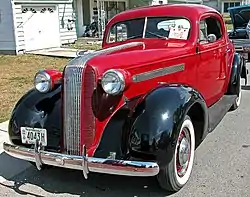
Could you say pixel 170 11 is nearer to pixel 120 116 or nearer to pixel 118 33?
pixel 118 33

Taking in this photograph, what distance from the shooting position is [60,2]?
60.0 feet

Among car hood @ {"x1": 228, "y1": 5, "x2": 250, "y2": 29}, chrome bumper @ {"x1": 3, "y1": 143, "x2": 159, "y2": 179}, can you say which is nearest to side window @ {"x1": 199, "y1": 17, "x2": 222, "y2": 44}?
chrome bumper @ {"x1": 3, "y1": 143, "x2": 159, "y2": 179}

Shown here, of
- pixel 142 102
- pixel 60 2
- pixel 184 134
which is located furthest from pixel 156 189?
pixel 60 2

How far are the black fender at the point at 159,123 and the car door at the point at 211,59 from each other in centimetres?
145

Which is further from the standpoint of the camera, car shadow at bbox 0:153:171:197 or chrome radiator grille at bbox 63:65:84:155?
car shadow at bbox 0:153:171:197

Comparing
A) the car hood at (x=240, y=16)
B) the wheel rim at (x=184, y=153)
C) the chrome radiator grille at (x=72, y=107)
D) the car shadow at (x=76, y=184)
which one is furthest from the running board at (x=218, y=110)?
the car hood at (x=240, y=16)

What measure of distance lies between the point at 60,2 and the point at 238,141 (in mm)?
14500

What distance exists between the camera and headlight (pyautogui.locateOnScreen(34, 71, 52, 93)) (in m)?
4.41

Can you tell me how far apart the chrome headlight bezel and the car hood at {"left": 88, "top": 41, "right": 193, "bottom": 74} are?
0.14 m

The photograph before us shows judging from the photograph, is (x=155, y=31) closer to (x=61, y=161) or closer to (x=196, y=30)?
(x=196, y=30)

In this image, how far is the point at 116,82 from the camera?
12.5 ft

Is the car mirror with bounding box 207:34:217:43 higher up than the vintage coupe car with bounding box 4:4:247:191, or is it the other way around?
the car mirror with bounding box 207:34:217:43

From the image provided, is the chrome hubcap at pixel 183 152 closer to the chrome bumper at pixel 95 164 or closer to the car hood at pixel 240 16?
the chrome bumper at pixel 95 164

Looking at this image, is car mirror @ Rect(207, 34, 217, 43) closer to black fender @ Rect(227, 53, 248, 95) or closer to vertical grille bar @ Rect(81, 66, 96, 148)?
black fender @ Rect(227, 53, 248, 95)
